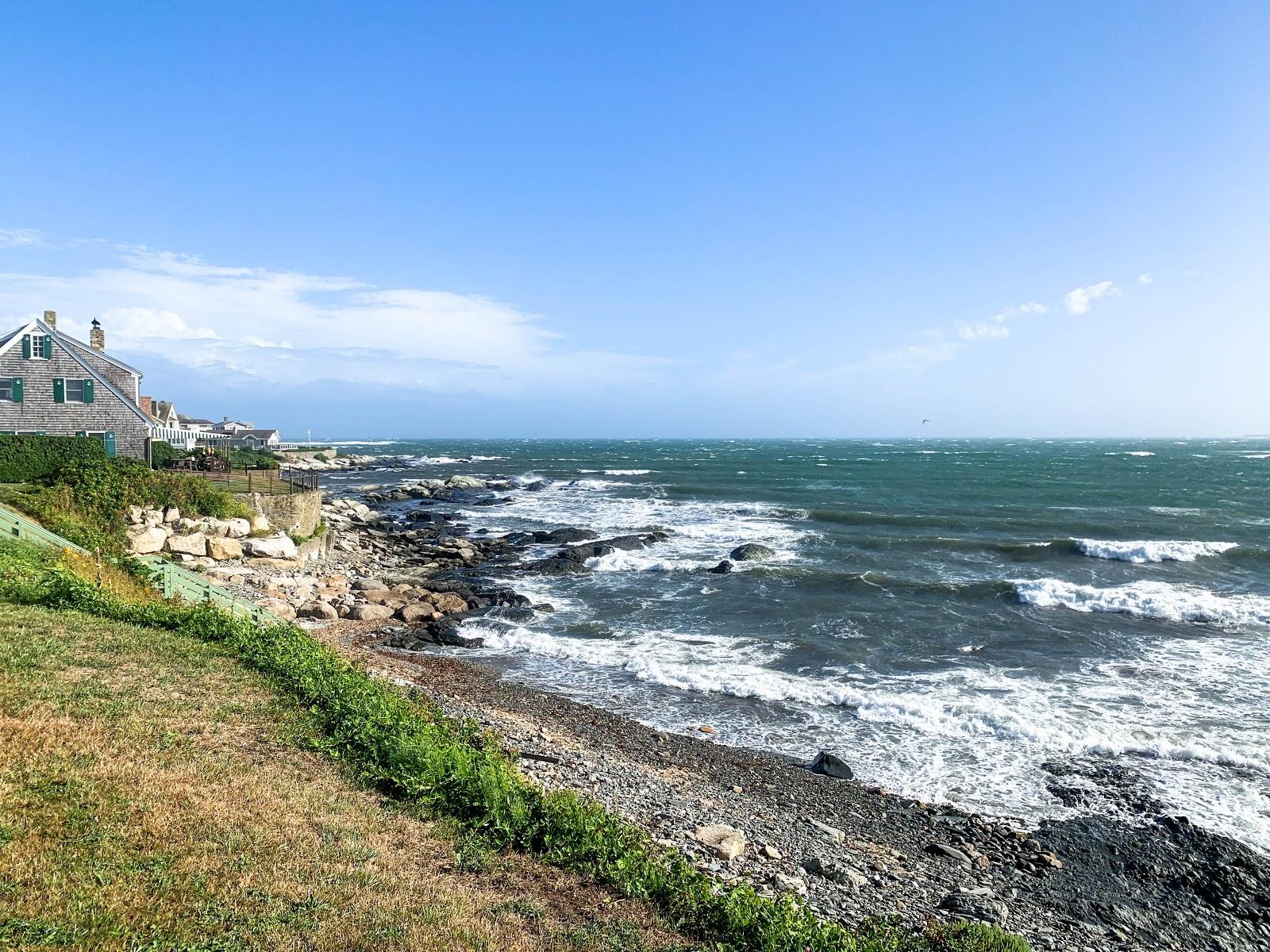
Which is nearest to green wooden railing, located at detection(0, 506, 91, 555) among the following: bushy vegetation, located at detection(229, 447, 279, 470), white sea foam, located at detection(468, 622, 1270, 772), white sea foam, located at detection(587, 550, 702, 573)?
white sea foam, located at detection(468, 622, 1270, 772)

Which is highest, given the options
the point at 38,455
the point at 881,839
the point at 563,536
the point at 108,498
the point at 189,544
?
the point at 38,455

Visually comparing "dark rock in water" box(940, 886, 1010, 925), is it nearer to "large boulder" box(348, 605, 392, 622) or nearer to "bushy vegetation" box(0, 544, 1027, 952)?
"bushy vegetation" box(0, 544, 1027, 952)

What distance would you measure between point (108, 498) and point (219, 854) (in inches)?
863

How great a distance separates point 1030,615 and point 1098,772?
39.4ft

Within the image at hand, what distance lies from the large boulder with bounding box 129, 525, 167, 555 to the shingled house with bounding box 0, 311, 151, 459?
10.6 m

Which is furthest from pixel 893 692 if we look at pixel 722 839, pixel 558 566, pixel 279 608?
pixel 558 566

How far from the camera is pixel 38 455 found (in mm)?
25953

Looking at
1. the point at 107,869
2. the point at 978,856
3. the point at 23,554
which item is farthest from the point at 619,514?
the point at 107,869

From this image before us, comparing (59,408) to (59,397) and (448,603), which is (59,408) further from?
(448,603)

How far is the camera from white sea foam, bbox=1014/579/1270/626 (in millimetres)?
23019

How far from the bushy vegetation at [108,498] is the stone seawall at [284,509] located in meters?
1.08

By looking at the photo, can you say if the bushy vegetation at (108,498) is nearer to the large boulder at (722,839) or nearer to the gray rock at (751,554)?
the large boulder at (722,839)

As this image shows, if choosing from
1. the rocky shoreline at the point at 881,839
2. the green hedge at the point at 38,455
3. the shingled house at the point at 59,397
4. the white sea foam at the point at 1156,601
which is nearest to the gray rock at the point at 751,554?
the white sea foam at the point at 1156,601

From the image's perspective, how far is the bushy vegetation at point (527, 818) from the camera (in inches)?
261
